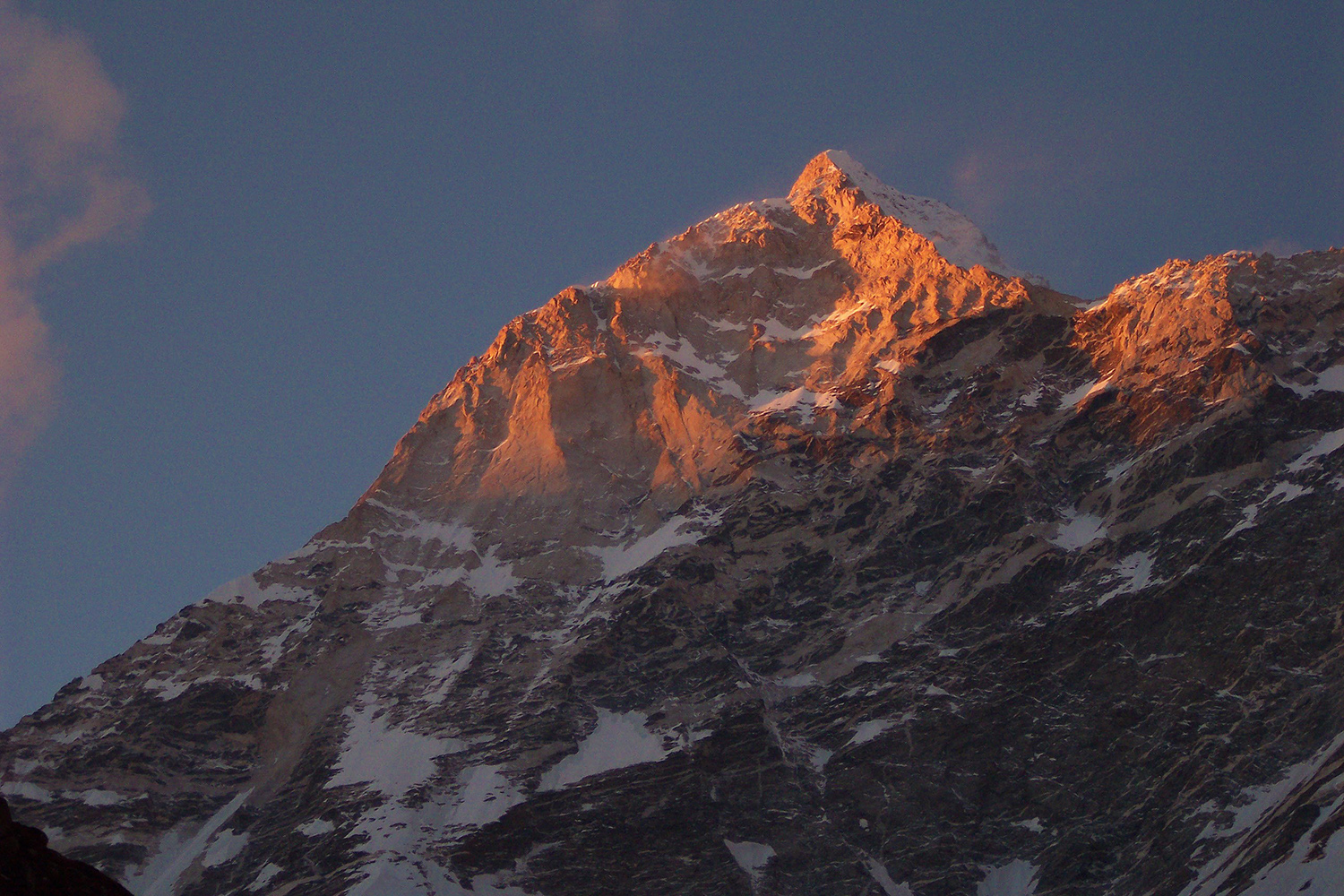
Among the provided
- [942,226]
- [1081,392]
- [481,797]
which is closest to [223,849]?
[481,797]

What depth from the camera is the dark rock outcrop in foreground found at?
4478 centimetres

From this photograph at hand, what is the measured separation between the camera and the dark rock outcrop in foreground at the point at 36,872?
44.8m

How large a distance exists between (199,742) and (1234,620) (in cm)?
8298

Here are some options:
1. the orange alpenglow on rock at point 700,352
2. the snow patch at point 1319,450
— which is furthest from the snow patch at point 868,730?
the snow patch at point 1319,450

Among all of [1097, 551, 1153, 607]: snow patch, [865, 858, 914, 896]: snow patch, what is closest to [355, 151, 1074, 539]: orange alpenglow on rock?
[1097, 551, 1153, 607]: snow patch

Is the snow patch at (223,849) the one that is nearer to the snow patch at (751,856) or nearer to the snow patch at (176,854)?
the snow patch at (176,854)

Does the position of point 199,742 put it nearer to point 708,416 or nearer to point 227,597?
point 227,597

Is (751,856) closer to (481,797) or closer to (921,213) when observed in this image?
(481,797)

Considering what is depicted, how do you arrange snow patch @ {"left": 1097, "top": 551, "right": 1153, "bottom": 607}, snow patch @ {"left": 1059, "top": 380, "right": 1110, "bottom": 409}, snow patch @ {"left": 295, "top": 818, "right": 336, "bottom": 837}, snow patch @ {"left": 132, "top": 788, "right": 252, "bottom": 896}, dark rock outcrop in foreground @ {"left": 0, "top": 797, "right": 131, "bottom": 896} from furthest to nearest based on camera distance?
snow patch @ {"left": 1059, "top": 380, "right": 1110, "bottom": 409} → snow patch @ {"left": 132, "top": 788, "right": 252, "bottom": 896} → snow patch @ {"left": 295, "top": 818, "right": 336, "bottom": 837} → snow patch @ {"left": 1097, "top": 551, "right": 1153, "bottom": 607} → dark rock outcrop in foreground @ {"left": 0, "top": 797, "right": 131, "bottom": 896}

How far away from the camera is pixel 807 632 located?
135 m

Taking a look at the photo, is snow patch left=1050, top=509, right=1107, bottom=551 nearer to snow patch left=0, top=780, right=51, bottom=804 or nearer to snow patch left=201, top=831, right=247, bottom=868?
snow patch left=201, top=831, right=247, bottom=868

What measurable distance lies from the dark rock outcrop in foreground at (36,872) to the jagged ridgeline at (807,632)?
67118 millimetres

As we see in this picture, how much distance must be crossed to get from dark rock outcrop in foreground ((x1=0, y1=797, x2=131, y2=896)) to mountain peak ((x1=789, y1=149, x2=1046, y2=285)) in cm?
13699

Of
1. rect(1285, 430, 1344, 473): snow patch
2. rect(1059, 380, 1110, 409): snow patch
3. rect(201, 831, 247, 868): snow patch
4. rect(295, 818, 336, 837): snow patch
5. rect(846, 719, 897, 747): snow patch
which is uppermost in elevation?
rect(1059, 380, 1110, 409): snow patch
